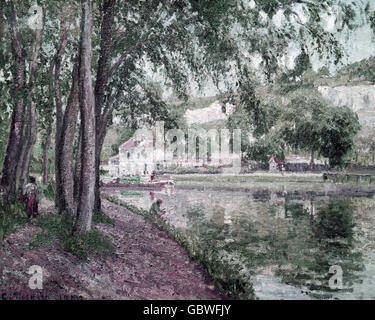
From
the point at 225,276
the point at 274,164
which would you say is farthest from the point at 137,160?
the point at 225,276

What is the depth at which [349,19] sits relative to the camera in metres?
8.48

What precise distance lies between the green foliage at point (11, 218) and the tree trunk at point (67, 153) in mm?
1092

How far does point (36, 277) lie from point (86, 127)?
3285 mm

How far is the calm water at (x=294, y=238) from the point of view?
8.57 meters

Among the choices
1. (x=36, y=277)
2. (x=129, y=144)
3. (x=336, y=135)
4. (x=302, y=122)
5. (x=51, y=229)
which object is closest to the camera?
(x=36, y=277)

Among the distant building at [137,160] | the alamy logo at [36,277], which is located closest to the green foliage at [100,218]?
the alamy logo at [36,277]

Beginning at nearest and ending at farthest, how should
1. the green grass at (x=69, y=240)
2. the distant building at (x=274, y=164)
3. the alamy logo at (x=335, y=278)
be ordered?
the green grass at (x=69, y=240) < the alamy logo at (x=335, y=278) < the distant building at (x=274, y=164)

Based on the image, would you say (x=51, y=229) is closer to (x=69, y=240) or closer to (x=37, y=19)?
(x=69, y=240)

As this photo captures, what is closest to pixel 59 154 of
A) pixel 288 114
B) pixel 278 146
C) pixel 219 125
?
pixel 288 114

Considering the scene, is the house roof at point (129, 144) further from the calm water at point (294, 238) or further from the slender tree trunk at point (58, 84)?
the slender tree trunk at point (58, 84)

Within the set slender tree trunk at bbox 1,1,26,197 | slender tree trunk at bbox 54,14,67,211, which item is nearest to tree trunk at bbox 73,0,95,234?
slender tree trunk at bbox 1,1,26,197

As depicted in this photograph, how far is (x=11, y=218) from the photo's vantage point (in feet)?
29.1

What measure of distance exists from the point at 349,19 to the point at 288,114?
17.8m
